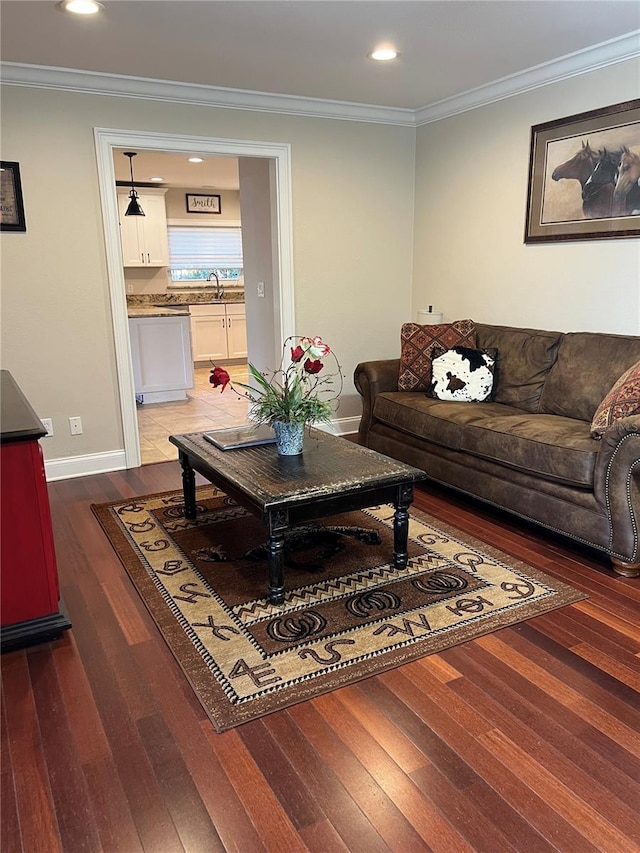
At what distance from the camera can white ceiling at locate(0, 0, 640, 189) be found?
9.21 ft

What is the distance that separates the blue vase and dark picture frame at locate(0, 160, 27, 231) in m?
2.19

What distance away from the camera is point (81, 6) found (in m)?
2.72

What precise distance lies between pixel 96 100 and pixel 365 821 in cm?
402

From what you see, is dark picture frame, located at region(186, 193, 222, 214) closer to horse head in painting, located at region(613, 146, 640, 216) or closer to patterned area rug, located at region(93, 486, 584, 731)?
patterned area rug, located at region(93, 486, 584, 731)

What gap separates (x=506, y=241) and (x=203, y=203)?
18.6ft

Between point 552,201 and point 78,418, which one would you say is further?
point 78,418

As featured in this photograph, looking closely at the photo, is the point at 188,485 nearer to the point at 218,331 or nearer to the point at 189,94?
the point at 189,94

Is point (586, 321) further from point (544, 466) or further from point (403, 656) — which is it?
point (403, 656)

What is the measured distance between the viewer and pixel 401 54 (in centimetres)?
344

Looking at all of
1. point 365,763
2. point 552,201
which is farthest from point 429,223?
point 365,763

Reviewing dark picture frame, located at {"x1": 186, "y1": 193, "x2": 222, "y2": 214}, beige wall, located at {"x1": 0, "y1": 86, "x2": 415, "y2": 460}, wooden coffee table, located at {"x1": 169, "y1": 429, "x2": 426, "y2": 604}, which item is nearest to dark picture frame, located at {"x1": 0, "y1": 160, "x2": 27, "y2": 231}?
beige wall, located at {"x1": 0, "y1": 86, "x2": 415, "y2": 460}

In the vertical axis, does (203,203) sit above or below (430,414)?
above

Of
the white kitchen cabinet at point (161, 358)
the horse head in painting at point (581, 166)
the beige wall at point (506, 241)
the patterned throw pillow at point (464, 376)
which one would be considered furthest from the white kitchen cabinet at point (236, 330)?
the horse head in painting at point (581, 166)

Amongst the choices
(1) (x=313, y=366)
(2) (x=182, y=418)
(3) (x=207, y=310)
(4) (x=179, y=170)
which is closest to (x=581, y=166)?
(1) (x=313, y=366)
